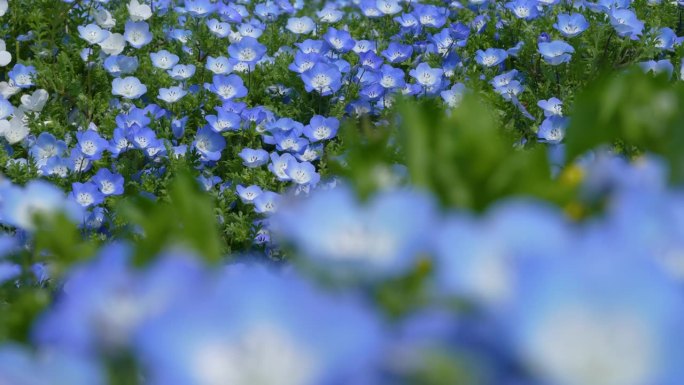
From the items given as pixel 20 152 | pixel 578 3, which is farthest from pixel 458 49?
pixel 20 152

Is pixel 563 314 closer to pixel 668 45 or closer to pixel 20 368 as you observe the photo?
pixel 20 368

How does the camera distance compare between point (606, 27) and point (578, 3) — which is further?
point (578, 3)

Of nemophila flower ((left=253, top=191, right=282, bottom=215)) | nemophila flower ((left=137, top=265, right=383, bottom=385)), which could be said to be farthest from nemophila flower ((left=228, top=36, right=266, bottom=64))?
nemophila flower ((left=137, top=265, right=383, bottom=385))

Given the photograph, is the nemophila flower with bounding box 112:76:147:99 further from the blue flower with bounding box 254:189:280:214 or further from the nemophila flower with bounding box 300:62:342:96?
the blue flower with bounding box 254:189:280:214

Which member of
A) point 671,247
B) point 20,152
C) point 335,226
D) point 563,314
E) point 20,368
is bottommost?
point 20,152

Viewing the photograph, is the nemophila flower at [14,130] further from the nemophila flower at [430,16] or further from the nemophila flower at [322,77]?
the nemophila flower at [430,16]

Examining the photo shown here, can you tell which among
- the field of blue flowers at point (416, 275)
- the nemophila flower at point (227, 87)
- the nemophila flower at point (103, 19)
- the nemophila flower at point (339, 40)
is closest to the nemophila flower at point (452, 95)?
the nemophila flower at point (339, 40)

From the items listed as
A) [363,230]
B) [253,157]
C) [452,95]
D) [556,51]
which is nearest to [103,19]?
[253,157]

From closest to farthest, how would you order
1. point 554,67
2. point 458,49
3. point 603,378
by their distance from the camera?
point 603,378 → point 554,67 → point 458,49
